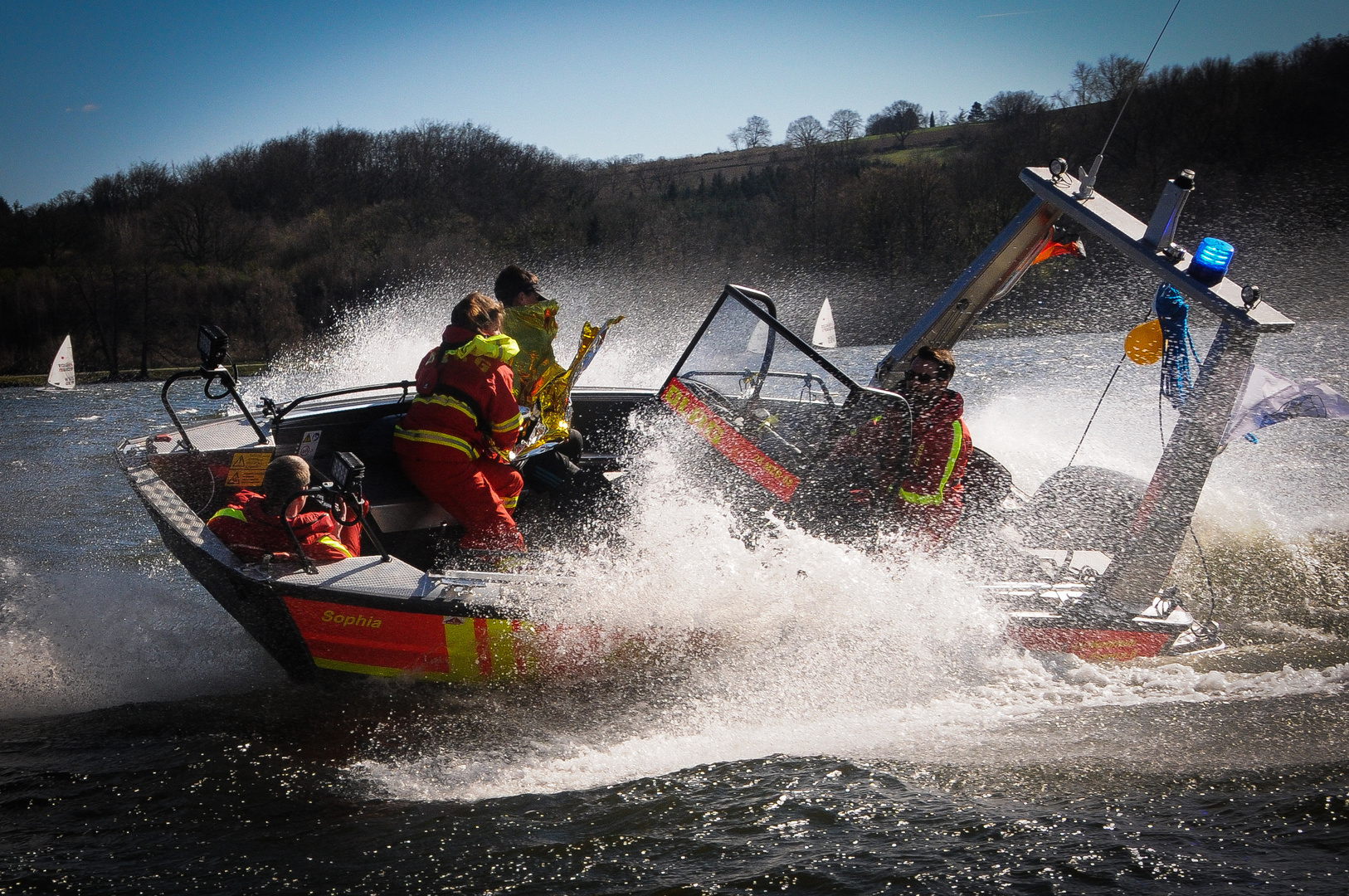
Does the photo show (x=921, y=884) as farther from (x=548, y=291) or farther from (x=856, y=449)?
(x=548, y=291)

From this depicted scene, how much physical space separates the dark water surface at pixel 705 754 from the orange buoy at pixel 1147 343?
162cm

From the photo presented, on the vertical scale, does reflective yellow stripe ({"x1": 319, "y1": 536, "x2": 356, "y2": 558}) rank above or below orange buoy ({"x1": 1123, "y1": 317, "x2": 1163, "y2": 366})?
below

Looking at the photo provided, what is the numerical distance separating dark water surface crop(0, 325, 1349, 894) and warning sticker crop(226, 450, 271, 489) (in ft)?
3.05

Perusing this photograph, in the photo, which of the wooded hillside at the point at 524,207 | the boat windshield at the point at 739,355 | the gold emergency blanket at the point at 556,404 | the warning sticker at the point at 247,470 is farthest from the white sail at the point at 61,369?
the wooded hillside at the point at 524,207

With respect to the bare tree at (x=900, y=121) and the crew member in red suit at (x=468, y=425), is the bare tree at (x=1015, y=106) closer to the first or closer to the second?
the bare tree at (x=900, y=121)

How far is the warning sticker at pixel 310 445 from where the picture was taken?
17.6 ft

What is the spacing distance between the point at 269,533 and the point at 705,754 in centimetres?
231

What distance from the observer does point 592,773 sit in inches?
156

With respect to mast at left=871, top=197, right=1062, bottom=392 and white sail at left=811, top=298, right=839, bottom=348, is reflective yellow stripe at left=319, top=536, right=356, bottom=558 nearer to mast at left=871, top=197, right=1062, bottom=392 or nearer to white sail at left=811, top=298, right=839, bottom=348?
mast at left=871, top=197, right=1062, bottom=392

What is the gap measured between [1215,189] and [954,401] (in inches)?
1597

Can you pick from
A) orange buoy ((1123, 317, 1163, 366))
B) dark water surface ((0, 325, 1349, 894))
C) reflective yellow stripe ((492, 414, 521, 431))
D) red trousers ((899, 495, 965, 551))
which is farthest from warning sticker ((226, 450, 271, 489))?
orange buoy ((1123, 317, 1163, 366))

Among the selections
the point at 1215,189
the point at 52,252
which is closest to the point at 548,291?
the point at 1215,189

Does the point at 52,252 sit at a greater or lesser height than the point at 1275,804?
greater

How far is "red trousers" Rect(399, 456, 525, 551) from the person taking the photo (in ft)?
15.2
